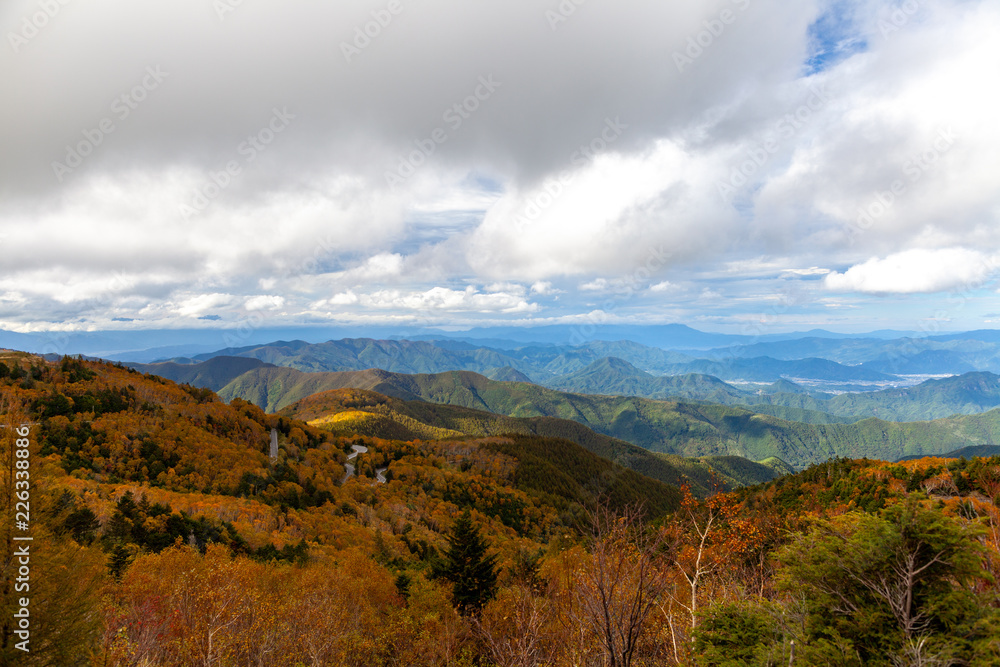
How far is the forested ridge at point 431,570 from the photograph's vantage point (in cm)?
1428

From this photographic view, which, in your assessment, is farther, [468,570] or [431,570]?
[431,570]

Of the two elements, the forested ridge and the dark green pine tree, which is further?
the dark green pine tree

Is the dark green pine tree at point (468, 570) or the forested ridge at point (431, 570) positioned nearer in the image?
the forested ridge at point (431, 570)

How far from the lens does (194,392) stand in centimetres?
13525

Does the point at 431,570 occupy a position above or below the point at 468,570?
below

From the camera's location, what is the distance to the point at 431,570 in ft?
141

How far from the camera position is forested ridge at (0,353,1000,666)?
46.9ft

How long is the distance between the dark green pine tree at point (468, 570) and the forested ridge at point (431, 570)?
0.52 ft

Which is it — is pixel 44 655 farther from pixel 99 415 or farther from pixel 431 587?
pixel 99 415

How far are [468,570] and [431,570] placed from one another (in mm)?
7479

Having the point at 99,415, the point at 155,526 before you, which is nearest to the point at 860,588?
the point at 155,526

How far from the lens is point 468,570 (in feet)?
124

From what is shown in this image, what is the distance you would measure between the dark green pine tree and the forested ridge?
16 centimetres

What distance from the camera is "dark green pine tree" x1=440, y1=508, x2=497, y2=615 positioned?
1467 inches
